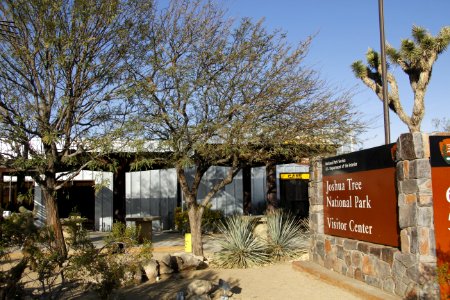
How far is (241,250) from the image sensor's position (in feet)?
37.8

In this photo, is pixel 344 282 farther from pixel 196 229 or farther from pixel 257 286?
pixel 196 229

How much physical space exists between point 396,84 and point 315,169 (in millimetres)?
10192

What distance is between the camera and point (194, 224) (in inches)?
499

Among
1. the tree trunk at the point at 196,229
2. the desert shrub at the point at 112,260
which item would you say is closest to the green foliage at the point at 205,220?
the tree trunk at the point at 196,229

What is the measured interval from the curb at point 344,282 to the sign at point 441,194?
3.26 ft

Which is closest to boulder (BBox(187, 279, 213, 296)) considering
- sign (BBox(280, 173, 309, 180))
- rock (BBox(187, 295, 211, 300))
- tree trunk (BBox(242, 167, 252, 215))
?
rock (BBox(187, 295, 211, 300))

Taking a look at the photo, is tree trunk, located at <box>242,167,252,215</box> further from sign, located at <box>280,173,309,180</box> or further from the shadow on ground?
the shadow on ground

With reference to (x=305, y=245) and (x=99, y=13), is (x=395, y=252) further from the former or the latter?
(x=99, y=13)

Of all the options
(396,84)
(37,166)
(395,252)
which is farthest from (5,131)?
(396,84)

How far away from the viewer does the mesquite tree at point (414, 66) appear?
18641 millimetres

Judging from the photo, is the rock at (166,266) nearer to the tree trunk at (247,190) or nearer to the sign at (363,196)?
the sign at (363,196)

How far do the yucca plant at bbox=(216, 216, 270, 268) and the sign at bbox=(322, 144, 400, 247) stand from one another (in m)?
2.15

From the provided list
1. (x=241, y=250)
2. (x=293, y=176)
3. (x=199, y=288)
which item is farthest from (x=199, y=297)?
(x=293, y=176)

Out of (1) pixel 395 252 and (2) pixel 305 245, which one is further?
(2) pixel 305 245
